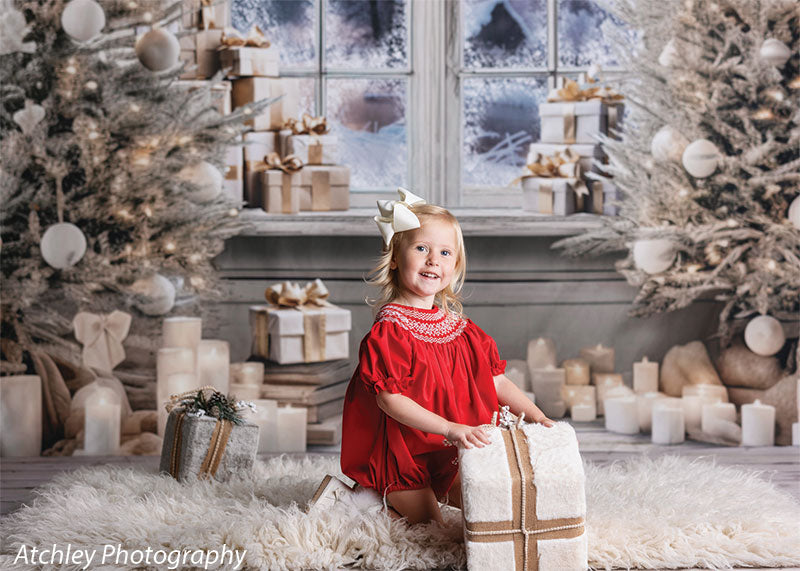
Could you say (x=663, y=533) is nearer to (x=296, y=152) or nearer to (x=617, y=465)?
(x=617, y=465)

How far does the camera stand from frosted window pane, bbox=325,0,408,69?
329 cm

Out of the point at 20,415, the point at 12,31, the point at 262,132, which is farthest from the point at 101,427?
the point at 12,31

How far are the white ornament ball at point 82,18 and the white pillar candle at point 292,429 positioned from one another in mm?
1242

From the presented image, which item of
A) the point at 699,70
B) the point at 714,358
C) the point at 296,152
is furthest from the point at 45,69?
the point at 714,358

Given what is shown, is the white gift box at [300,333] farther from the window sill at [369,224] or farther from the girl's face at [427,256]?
the girl's face at [427,256]

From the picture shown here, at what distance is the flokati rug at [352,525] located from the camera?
1.83 meters

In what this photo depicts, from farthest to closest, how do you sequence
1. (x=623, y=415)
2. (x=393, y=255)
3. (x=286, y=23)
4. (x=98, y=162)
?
(x=286, y=23) < (x=623, y=415) < (x=98, y=162) < (x=393, y=255)

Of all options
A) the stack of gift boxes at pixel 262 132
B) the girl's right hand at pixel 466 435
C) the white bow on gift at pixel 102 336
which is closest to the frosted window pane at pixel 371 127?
the stack of gift boxes at pixel 262 132

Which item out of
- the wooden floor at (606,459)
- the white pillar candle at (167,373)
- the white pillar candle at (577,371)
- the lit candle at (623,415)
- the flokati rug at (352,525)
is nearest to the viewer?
the flokati rug at (352,525)

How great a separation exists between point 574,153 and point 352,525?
1734mm

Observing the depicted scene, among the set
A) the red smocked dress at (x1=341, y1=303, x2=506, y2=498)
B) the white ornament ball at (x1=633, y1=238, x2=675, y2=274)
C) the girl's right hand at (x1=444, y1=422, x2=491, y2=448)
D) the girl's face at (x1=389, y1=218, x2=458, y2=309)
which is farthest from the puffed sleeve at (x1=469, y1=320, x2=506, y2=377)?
the white ornament ball at (x1=633, y1=238, x2=675, y2=274)

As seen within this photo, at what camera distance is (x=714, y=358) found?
3232mm

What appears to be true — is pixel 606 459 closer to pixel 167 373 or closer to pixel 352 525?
pixel 352 525

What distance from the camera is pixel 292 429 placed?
2.96 m
